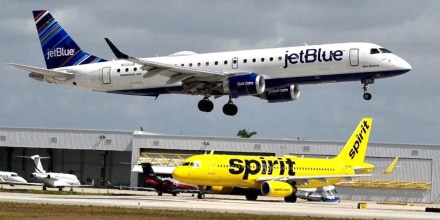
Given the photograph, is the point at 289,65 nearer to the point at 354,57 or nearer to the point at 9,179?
the point at 354,57

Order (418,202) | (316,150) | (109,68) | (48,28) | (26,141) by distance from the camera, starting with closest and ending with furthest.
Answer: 1. (109,68)
2. (48,28)
3. (418,202)
4. (316,150)
5. (26,141)

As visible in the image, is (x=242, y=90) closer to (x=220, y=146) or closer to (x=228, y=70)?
(x=228, y=70)

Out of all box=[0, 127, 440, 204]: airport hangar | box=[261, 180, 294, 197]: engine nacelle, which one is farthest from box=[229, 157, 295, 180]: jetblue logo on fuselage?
box=[0, 127, 440, 204]: airport hangar

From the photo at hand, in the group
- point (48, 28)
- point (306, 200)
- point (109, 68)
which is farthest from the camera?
point (306, 200)

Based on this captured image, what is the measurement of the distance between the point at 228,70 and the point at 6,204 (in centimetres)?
1889

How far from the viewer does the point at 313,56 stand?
71.7 meters

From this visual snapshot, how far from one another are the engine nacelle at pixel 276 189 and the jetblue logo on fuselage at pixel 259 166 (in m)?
2.94

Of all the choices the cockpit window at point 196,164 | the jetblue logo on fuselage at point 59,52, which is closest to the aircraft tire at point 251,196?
the cockpit window at point 196,164

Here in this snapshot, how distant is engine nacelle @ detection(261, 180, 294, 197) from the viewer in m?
89.3

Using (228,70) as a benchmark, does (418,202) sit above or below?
below

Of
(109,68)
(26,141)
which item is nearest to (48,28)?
(109,68)

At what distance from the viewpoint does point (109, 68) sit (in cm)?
8056

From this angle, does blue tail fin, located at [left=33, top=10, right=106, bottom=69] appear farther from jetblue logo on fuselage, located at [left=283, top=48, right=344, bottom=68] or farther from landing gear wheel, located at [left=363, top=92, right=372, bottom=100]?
landing gear wheel, located at [left=363, top=92, right=372, bottom=100]

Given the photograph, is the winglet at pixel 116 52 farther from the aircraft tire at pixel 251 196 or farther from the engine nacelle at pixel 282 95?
the aircraft tire at pixel 251 196
